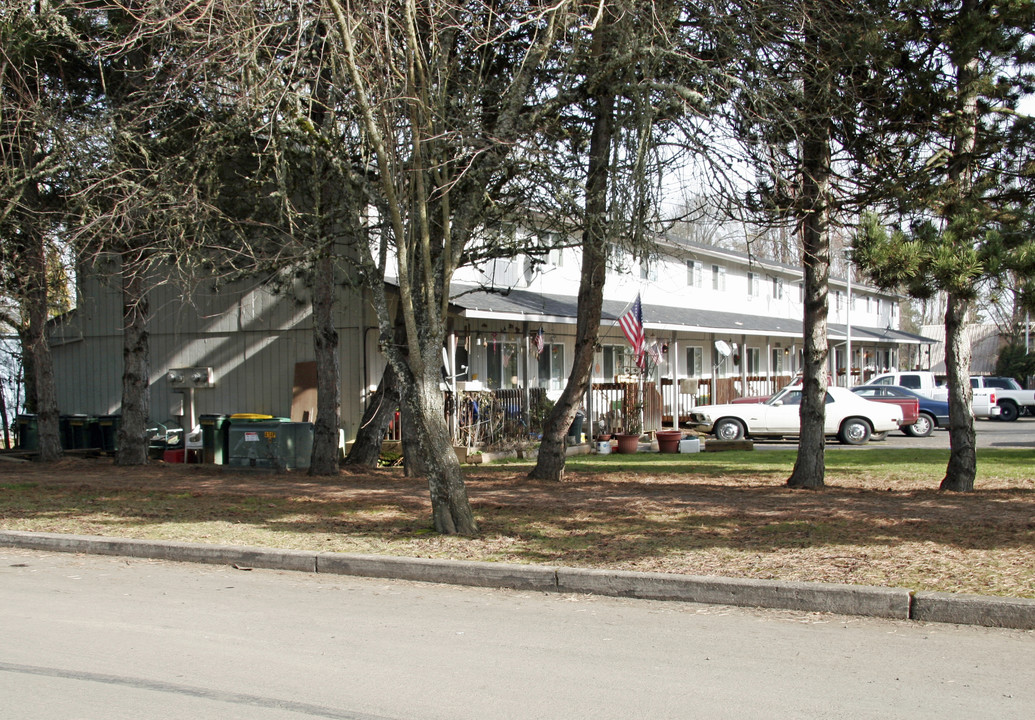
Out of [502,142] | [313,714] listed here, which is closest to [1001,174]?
[502,142]

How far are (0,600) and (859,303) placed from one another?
44.2 meters

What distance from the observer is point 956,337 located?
1196cm

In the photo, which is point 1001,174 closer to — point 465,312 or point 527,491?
point 527,491

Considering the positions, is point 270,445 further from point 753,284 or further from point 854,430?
point 753,284

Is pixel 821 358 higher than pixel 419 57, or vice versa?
pixel 419 57

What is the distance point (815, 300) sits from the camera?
12.8m

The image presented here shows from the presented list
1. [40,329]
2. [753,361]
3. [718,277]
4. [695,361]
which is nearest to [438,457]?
[40,329]

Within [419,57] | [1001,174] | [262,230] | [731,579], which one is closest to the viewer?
[731,579]

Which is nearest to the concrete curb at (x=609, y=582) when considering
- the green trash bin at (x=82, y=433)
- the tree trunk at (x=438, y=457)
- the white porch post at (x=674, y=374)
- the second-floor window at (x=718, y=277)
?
the tree trunk at (x=438, y=457)

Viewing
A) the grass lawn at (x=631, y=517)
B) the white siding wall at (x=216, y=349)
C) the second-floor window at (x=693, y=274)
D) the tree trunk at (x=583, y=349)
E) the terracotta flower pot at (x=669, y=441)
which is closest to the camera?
the grass lawn at (x=631, y=517)

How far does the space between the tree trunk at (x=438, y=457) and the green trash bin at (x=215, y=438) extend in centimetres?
1035

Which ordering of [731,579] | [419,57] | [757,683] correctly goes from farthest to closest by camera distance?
[419,57] < [731,579] < [757,683]

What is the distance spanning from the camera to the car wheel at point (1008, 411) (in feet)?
117

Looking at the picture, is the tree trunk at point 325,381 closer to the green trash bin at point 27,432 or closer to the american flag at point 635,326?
the american flag at point 635,326
